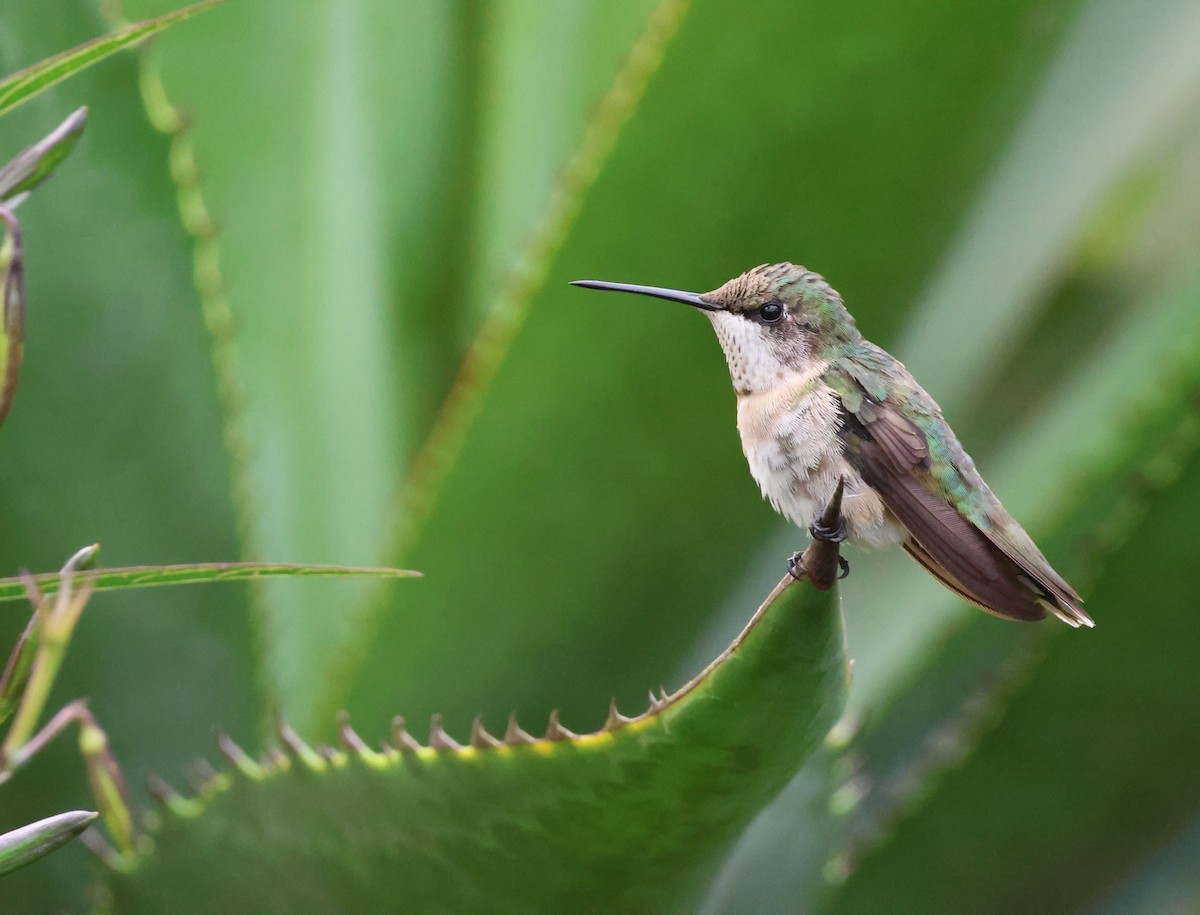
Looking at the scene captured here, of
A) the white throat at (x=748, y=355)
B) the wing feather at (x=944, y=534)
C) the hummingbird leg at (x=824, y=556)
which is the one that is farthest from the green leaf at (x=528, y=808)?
the white throat at (x=748, y=355)

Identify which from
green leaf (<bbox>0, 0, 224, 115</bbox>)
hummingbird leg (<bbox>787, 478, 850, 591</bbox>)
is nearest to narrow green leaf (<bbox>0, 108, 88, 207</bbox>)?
green leaf (<bbox>0, 0, 224, 115</bbox>)

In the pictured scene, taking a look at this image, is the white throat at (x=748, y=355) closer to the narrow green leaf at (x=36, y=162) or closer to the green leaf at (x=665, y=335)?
the green leaf at (x=665, y=335)

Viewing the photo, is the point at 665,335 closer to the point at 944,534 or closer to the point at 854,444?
A: the point at 854,444

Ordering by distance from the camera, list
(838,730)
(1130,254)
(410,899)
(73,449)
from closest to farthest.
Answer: (410,899) → (838,730) → (73,449) → (1130,254)

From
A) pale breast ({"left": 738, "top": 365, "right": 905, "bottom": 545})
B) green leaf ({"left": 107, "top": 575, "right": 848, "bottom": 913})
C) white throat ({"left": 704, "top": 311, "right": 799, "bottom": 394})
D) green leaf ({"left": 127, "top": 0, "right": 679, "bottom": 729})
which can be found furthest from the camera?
green leaf ({"left": 127, "top": 0, "right": 679, "bottom": 729})

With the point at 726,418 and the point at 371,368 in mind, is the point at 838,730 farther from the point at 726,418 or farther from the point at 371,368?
the point at 371,368

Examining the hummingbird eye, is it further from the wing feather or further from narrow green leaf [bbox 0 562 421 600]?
narrow green leaf [bbox 0 562 421 600]

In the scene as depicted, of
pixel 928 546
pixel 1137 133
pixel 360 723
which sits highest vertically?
pixel 1137 133

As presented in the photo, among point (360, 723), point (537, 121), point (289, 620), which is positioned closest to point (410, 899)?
point (360, 723)
